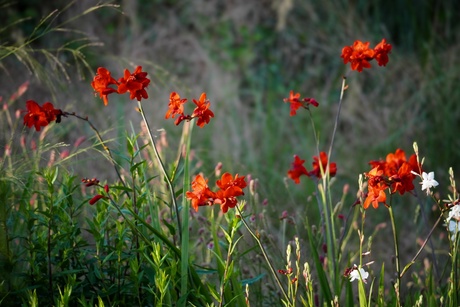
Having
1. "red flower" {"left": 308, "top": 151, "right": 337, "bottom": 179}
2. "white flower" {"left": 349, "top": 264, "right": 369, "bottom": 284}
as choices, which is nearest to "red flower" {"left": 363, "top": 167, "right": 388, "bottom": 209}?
"white flower" {"left": 349, "top": 264, "right": 369, "bottom": 284}

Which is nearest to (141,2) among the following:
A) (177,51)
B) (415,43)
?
(177,51)

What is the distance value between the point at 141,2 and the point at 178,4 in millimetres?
327

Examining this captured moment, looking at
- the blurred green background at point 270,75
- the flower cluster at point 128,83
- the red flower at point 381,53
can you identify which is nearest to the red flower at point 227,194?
the flower cluster at point 128,83

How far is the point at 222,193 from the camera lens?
178cm

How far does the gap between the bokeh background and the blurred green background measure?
0.04 feet

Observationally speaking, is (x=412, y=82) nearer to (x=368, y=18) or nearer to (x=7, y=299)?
(x=368, y=18)

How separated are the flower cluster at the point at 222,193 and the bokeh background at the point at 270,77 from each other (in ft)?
3.60

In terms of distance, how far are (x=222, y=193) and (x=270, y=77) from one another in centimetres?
429

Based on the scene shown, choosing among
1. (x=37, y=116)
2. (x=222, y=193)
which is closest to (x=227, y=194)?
(x=222, y=193)

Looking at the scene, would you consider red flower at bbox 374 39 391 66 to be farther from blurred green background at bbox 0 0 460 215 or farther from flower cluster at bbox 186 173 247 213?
blurred green background at bbox 0 0 460 215

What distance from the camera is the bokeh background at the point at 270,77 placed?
Answer: 13.7ft

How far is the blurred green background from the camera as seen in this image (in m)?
4.23

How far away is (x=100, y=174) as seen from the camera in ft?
12.8

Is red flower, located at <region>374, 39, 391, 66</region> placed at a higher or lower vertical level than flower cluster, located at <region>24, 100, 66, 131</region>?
higher
